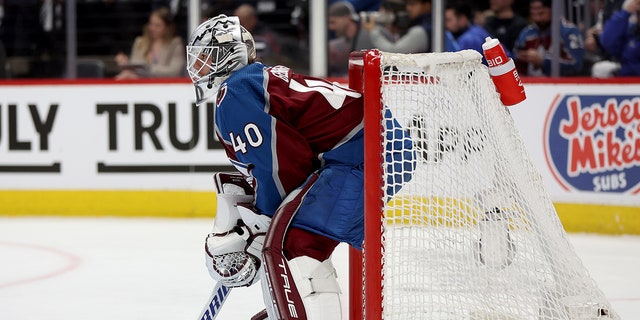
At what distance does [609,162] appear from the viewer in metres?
5.00

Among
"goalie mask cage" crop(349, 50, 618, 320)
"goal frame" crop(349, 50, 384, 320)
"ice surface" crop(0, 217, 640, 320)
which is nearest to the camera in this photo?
"goal frame" crop(349, 50, 384, 320)

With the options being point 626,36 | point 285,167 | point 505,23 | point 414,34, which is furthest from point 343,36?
point 285,167

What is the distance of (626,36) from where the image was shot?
524cm

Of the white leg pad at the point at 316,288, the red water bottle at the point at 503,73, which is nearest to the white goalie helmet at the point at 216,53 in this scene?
the white leg pad at the point at 316,288

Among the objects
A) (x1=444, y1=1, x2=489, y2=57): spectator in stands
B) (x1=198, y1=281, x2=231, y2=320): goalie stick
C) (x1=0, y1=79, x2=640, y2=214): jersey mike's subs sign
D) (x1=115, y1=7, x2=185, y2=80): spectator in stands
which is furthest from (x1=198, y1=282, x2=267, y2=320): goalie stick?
(x1=115, y1=7, x2=185, y2=80): spectator in stands

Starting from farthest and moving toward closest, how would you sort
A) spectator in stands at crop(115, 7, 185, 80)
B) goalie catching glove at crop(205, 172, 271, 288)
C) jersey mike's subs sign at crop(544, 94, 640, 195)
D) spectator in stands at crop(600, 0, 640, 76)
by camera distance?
spectator in stands at crop(115, 7, 185, 80), spectator in stands at crop(600, 0, 640, 76), jersey mike's subs sign at crop(544, 94, 640, 195), goalie catching glove at crop(205, 172, 271, 288)

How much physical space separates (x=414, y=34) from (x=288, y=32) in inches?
28.9

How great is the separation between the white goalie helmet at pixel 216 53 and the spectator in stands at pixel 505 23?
3.26m

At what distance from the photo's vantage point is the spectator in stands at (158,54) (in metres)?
6.18

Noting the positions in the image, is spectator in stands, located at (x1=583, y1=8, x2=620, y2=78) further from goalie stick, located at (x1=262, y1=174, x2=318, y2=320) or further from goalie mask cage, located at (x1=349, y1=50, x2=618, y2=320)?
goalie stick, located at (x1=262, y1=174, x2=318, y2=320)

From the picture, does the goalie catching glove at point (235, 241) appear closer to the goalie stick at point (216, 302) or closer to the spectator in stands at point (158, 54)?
the goalie stick at point (216, 302)

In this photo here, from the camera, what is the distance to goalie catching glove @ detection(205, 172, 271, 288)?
8.32ft

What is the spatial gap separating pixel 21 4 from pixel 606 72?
3.43 metres

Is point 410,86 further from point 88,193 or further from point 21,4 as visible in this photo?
point 21,4
